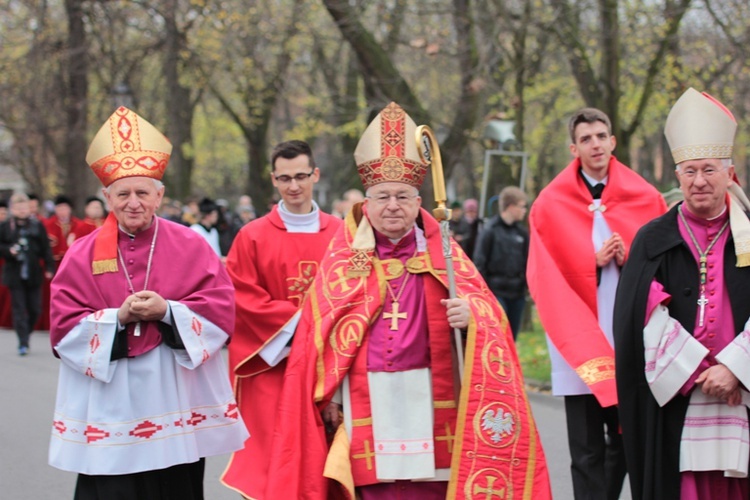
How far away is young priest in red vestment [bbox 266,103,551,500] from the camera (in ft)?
16.9

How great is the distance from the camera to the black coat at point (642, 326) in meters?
5.02

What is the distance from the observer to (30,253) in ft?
51.3

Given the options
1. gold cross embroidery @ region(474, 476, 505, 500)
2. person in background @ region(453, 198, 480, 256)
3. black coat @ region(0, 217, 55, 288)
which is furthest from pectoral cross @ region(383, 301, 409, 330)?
black coat @ region(0, 217, 55, 288)

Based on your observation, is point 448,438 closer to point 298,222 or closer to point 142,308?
point 142,308

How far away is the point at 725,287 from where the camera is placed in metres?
4.98

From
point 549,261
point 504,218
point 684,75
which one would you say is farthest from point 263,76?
point 549,261

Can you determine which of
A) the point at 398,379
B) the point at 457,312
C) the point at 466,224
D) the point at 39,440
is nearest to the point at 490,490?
the point at 398,379

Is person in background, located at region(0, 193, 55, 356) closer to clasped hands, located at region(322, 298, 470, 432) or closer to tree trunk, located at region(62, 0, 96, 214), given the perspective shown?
tree trunk, located at region(62, 0, 96, 214)

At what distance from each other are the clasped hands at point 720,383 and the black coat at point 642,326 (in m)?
0.19

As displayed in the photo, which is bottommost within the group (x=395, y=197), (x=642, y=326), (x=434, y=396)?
(x=434, y=396)

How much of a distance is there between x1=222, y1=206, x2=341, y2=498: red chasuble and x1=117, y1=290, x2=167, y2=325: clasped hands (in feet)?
4.33

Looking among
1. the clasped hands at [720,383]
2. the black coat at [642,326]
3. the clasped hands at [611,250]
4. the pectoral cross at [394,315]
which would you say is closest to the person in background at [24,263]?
the clasped hands at [611,250]

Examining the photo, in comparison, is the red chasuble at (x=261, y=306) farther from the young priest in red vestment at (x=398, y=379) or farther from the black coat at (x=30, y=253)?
the black coat at (x=30, y=253)

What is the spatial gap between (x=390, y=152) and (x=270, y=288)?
69.3 inches
